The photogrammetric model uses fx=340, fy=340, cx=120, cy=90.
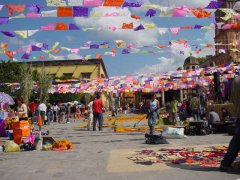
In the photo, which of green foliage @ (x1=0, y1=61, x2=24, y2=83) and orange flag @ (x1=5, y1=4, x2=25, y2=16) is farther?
green foliage @ (x1=0, y1=61, x2=24, y2=83)

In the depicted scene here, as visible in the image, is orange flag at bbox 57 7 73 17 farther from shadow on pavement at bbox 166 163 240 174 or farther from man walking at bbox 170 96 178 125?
man walking at bbox 170 96 178 125

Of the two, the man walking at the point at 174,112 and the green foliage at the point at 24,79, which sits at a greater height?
the green foliage at the point at 24,79

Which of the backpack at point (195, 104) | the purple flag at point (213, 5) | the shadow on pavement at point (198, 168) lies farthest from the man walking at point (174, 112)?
the shadow on pavement at point (198, 168)

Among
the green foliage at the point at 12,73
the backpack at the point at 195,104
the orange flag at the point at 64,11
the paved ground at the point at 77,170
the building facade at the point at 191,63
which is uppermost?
the building facade at the point at 191,63

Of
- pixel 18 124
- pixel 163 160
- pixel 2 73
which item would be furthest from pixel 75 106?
pixel 163 160

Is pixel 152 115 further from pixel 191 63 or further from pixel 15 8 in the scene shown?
pixel 191 63

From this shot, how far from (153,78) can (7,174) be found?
2313cm

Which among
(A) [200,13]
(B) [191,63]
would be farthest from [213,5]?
(B) [191,63]

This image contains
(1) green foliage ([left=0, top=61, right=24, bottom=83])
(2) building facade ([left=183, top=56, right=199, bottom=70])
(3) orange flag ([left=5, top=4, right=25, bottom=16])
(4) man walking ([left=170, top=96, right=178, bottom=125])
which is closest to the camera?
(3) orange flag ([left=5, top=4, right=25, bottom=16])

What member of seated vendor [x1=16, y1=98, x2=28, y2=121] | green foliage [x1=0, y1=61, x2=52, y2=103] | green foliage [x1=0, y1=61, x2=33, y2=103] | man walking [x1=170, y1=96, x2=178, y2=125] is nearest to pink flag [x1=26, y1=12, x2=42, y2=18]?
seated vendor [x1=16, y1=98, x2=28, y2=121]

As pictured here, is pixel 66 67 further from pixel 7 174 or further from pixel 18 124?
pixel 7 174

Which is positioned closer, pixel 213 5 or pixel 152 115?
pixel 213 5

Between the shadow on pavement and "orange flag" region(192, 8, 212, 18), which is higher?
"orange flag" region(192, 8, 212, 18)

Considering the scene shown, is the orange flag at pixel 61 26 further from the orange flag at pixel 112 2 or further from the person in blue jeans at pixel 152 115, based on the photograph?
the person in blue jeans at pixel 152 115
